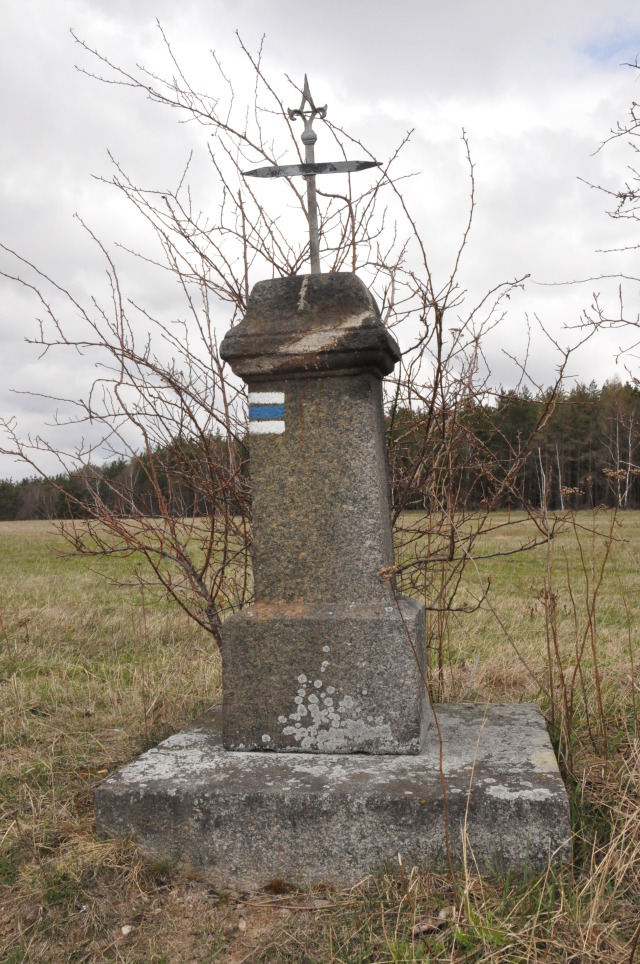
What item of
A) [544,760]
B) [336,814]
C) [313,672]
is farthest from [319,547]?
[544,760]

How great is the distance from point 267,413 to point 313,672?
94 cm

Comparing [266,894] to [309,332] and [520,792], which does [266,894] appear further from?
[309,332]

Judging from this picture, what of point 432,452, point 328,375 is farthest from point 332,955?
point 432,452

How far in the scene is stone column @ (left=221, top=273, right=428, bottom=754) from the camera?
9.02 feet

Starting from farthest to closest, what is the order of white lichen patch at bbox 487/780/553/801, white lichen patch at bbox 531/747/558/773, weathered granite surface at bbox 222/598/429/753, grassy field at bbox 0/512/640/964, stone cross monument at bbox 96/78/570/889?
1. weathered granite surface at bbox 222/598/429/753
2. white lichen patch at bbox 531/747/558/773
3. stone cross monument at bbox 96/78/570/889
4. white lichen patch at bbox 487/780/553/801
5. grassy field at bbox 0/512/640/964

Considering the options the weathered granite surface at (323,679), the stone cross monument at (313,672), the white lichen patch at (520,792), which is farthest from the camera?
the weathered granite surface at (323,679)

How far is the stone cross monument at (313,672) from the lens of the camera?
8.01ft

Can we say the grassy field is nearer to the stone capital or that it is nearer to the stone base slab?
the stone base slab

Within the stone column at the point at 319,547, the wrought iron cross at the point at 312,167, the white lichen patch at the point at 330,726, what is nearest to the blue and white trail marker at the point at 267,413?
the stone column at the point at 319,547

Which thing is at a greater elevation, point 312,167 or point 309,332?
point 312,167

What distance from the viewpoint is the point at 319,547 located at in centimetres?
286

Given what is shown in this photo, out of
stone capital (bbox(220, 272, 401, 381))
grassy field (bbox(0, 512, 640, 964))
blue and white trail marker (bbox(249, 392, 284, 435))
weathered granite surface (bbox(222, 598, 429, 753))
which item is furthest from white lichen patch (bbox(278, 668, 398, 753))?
stone capital (bbox(220, 272, 401, 381))

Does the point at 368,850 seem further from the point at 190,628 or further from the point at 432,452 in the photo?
the point at 190,628

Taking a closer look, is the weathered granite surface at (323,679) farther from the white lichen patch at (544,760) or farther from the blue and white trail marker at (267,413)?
the blue and white trail marker at (267,413)
